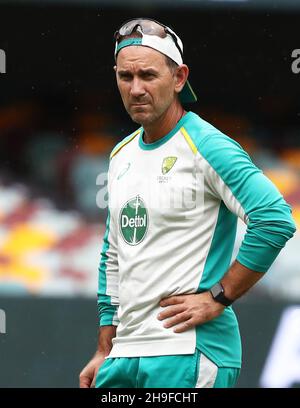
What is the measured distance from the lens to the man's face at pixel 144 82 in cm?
414

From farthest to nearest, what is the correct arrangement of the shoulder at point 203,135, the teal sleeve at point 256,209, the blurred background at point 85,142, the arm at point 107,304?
the blurred background at point 85,142, the arm at point 107,304, the shoulder at point 203,135, the teal sleeve at point 256,209

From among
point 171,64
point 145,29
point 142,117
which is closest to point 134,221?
point 142,117

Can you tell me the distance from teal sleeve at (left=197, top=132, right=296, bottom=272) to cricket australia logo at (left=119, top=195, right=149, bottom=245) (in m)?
0.34

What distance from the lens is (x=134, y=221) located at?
163 inches

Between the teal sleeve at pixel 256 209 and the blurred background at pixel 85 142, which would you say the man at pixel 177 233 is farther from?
the blurred background at pixel 85 142

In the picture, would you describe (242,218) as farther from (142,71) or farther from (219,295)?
(142,71)

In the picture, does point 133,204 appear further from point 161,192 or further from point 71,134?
point 71,134

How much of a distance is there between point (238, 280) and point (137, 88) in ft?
2.64

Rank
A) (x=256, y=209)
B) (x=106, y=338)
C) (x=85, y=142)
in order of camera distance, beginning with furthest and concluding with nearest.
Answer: (x=85, y=142), (x=106, y=338), (x=256, y=209)

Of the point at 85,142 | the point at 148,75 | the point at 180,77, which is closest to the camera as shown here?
the point at 148,75

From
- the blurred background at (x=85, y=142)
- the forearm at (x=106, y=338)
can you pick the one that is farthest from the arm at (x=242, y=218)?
the blurred background at (x=85, y=142)

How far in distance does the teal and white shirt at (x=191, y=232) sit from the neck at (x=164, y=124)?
5cm

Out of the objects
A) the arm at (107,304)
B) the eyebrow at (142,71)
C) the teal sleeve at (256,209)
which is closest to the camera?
the teal sleeve at (256,209)

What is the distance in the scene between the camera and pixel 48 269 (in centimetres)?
838
